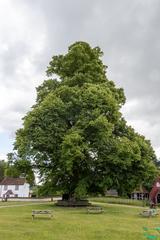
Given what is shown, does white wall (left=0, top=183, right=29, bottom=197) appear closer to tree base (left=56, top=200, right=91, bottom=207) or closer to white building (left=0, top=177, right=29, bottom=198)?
white building (left=0, top=177, right=29, bottom=198)

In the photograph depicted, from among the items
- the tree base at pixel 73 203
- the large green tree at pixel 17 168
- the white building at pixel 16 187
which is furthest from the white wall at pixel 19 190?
the tree base at pixel 73 203

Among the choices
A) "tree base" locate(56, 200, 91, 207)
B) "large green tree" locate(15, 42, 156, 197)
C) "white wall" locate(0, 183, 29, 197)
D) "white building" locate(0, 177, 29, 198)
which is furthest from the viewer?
"white building" locate(0, 177, 29, 198)

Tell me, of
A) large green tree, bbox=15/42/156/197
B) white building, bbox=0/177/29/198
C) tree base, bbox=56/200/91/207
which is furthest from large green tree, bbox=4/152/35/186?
white building, bbox=0/177/29/198

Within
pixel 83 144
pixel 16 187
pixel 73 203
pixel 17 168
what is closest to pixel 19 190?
pixel 16 187

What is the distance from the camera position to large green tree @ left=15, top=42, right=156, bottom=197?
32750 millimetres

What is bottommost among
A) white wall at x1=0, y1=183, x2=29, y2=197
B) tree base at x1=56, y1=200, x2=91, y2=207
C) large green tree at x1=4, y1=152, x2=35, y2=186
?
tree base at x1=56, y1=200, x2=91, y2=207

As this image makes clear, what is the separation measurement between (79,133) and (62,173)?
4.49m

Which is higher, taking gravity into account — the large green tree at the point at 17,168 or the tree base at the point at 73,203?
the large green tree at the point at 17,168

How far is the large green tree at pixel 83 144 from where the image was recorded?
32.8 meters

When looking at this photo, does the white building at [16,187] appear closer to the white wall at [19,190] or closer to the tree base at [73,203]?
the white wall at [19,190]

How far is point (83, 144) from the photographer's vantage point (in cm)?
3241

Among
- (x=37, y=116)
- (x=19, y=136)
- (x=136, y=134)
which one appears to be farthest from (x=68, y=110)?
(x=136, y=134)

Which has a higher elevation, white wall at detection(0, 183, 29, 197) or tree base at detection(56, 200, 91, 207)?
white wall at detection(0, 183, 29, 197)

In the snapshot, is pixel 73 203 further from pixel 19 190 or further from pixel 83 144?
pixel 19 190
